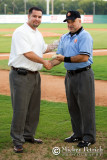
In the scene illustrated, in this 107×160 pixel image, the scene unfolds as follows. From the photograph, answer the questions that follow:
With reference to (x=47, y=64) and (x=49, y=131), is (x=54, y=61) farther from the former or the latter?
(x=49, y=131)

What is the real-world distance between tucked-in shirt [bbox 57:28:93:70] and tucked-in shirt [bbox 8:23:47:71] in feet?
1.35

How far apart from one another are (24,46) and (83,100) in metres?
1.22

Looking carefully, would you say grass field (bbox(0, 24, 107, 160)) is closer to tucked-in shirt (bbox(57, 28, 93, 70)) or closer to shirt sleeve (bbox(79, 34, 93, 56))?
tucked-in shirt (bbox(57, 28, 93, 70))

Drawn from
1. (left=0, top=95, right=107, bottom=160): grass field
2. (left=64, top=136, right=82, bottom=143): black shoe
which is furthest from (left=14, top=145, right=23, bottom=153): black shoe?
(left=64, top=136, right=82, bottom=143): black shoe

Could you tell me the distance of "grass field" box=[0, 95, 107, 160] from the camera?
5159mm

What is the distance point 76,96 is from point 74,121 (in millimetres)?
447

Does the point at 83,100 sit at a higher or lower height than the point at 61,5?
lower

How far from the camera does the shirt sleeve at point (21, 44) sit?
4613 millimetres

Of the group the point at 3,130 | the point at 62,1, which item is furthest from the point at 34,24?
the point at 62,1

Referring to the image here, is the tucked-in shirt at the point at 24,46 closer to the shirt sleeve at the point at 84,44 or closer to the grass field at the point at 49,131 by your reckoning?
the shirt sleeve at the point at 84,44

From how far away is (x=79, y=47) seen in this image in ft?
15.4

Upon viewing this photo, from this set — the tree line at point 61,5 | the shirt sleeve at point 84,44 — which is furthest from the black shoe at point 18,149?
the tree line at point 61,5

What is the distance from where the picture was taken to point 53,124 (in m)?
6.10

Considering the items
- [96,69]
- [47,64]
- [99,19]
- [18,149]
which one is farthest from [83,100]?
[99,19]
